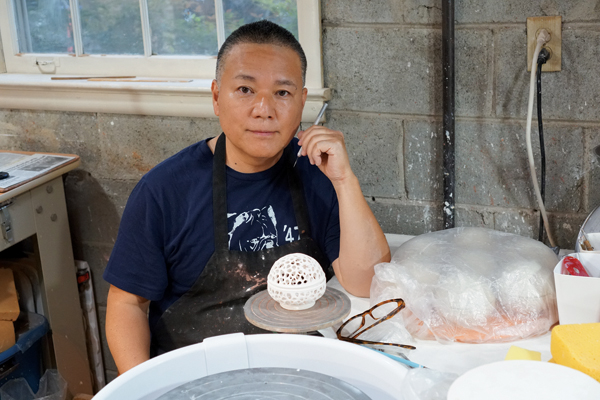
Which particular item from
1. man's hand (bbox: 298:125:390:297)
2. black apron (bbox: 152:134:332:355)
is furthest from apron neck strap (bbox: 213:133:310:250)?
man's hand (bbox: 298:125:390:297)

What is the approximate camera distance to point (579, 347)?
0.71 meters

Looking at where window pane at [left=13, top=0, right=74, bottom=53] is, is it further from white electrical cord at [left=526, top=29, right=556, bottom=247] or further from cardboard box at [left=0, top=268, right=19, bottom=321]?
white electrical cord at [left=526, top=29, right=556, bottom=247]

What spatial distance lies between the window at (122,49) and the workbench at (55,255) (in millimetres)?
259

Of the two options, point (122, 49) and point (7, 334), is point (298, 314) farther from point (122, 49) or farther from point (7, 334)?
point (122, 49)

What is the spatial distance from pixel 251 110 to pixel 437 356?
0.60m

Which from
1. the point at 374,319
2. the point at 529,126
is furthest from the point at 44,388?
the point at 529,126

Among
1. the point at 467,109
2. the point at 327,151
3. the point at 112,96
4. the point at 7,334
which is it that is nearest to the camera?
the point at 327,151

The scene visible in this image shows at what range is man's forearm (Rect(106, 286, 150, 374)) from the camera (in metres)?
1.32

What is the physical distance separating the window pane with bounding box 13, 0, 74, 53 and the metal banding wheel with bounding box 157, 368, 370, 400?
1.65 m

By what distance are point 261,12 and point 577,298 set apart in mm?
1217

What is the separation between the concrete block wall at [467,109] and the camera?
1459 mm

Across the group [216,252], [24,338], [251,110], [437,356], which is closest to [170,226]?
[216,252]

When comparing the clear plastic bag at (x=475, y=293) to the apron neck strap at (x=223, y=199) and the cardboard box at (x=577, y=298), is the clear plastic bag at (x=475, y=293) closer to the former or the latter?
the cardboard box at (x=577, y=298)

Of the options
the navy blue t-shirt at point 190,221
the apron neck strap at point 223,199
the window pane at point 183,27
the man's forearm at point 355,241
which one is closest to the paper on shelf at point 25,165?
the window pane at point 183,27
